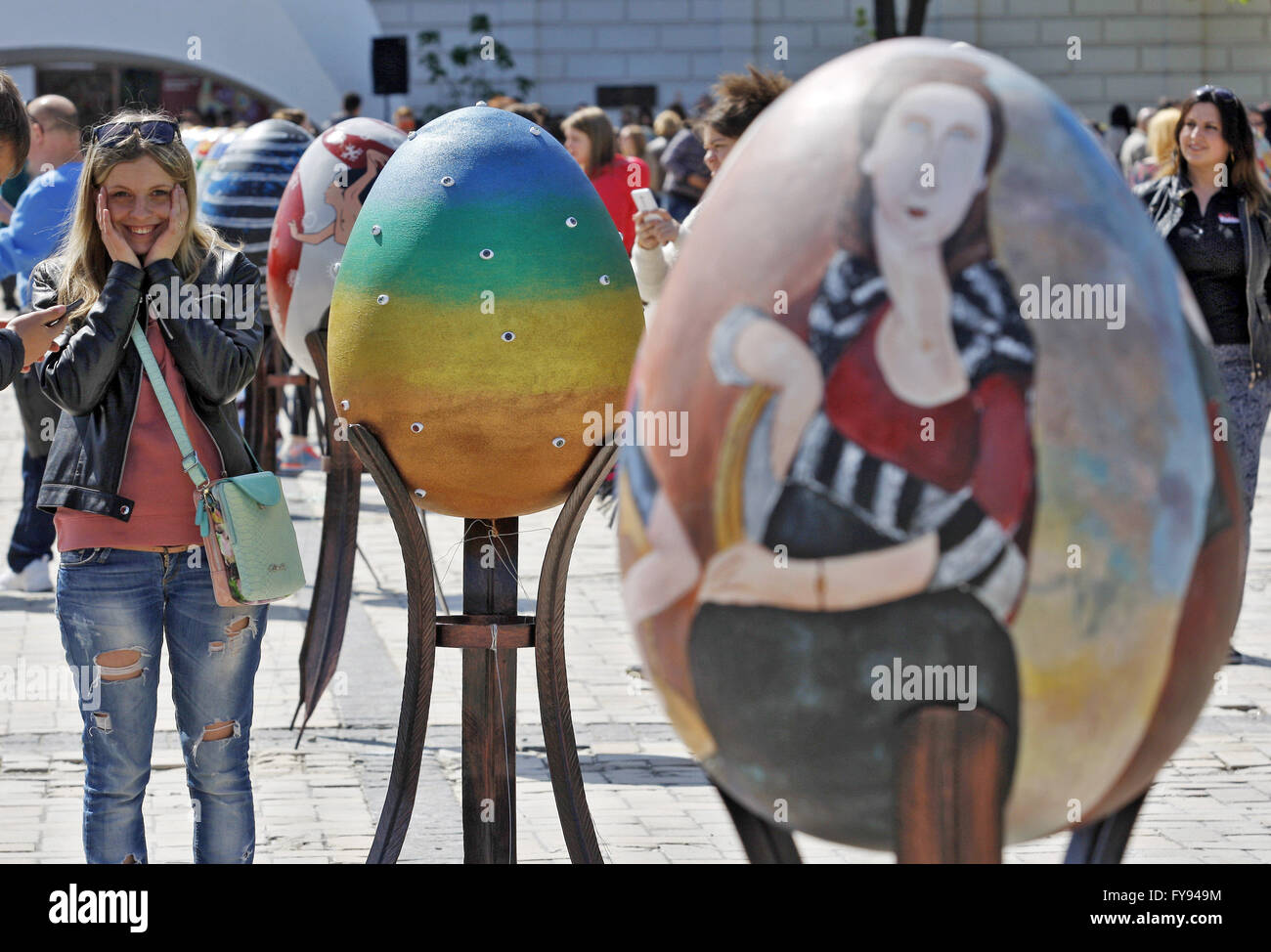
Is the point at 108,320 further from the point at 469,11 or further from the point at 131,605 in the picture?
the point at 469,11

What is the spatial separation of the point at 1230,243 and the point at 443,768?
3689 millimetres

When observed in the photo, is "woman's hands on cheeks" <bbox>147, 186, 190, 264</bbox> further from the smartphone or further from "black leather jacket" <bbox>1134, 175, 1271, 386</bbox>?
"black leather jacket" <bbox>1134, 175, 1271, 386</bbox>

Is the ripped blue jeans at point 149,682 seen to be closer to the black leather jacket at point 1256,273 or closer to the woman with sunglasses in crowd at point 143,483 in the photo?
the woman with sunglasses in crowd at point 143,483

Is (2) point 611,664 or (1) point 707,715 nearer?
(1) point 707,715

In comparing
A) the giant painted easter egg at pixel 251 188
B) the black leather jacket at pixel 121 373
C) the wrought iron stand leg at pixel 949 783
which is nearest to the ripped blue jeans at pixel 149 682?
the black leather jacket at pixel 121 373

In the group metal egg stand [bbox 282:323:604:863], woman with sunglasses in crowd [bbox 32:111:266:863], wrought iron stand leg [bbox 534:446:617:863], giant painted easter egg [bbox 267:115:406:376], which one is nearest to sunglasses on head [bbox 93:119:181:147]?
woman with sunglasses in crowd [bbox 32:111:266:863]

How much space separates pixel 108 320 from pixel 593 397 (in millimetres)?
1088

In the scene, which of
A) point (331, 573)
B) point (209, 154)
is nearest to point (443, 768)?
point (331, 573)

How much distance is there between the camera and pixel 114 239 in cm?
390

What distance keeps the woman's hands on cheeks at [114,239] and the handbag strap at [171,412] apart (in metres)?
0.15

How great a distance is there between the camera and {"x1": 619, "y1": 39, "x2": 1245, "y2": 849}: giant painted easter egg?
6.91 ft

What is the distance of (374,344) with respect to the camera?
12.5ft

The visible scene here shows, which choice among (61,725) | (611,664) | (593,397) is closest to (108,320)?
(593,397)

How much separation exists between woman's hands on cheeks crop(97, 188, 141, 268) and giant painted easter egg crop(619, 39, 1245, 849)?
6.61 ft
